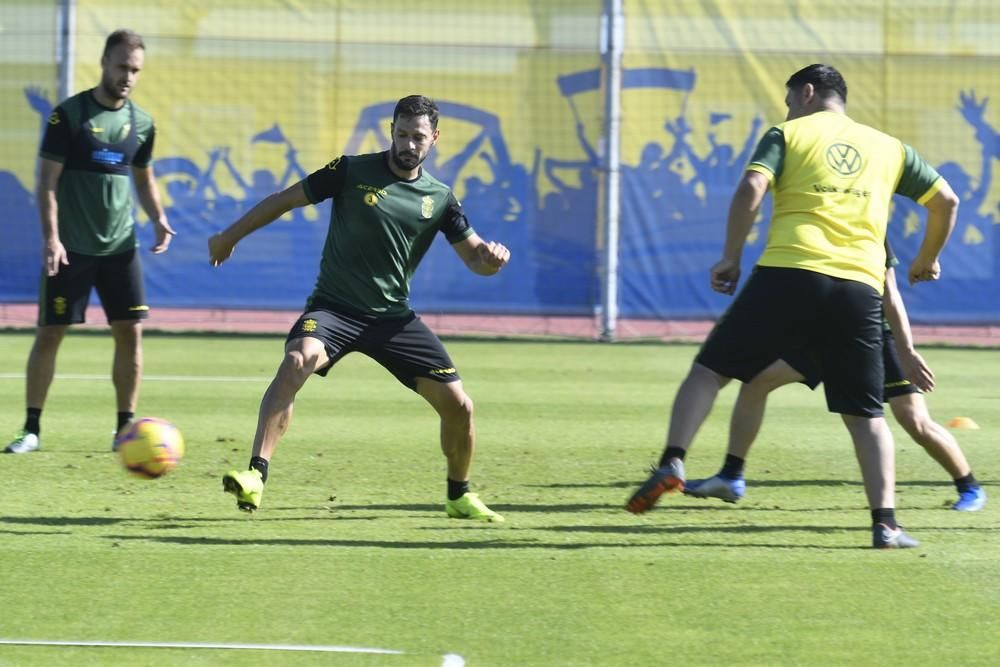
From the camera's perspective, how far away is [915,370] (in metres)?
7.54

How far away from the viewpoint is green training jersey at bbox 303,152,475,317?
730 cm

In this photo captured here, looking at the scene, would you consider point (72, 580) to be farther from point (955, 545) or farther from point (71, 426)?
point (71, 426)

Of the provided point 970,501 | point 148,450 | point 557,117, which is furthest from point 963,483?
point 557,117

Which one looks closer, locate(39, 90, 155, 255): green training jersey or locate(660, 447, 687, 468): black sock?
locate(660, 447, 687, 468): black sock

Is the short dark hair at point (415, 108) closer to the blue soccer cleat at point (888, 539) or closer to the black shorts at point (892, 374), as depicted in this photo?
the black shorts at point (892, 374)

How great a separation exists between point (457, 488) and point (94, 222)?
3.17 metres

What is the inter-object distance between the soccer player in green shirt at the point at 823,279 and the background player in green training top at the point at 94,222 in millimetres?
3994

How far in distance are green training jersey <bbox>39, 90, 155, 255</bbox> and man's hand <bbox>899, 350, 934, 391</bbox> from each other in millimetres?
4581

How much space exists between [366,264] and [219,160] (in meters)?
12.9

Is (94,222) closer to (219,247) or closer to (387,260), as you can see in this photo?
(219,247)

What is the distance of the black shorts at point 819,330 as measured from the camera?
6.67 meters

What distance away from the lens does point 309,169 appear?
787 inches

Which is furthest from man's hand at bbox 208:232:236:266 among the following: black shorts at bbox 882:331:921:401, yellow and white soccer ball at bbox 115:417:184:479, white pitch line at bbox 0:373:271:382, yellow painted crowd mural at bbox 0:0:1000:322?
yellow painted crowd mural at bbox 0:0:1000:322

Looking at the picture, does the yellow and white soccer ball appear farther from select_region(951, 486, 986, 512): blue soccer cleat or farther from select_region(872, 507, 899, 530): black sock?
select_region(951, 486, 986, 512): blue soccer cleat
